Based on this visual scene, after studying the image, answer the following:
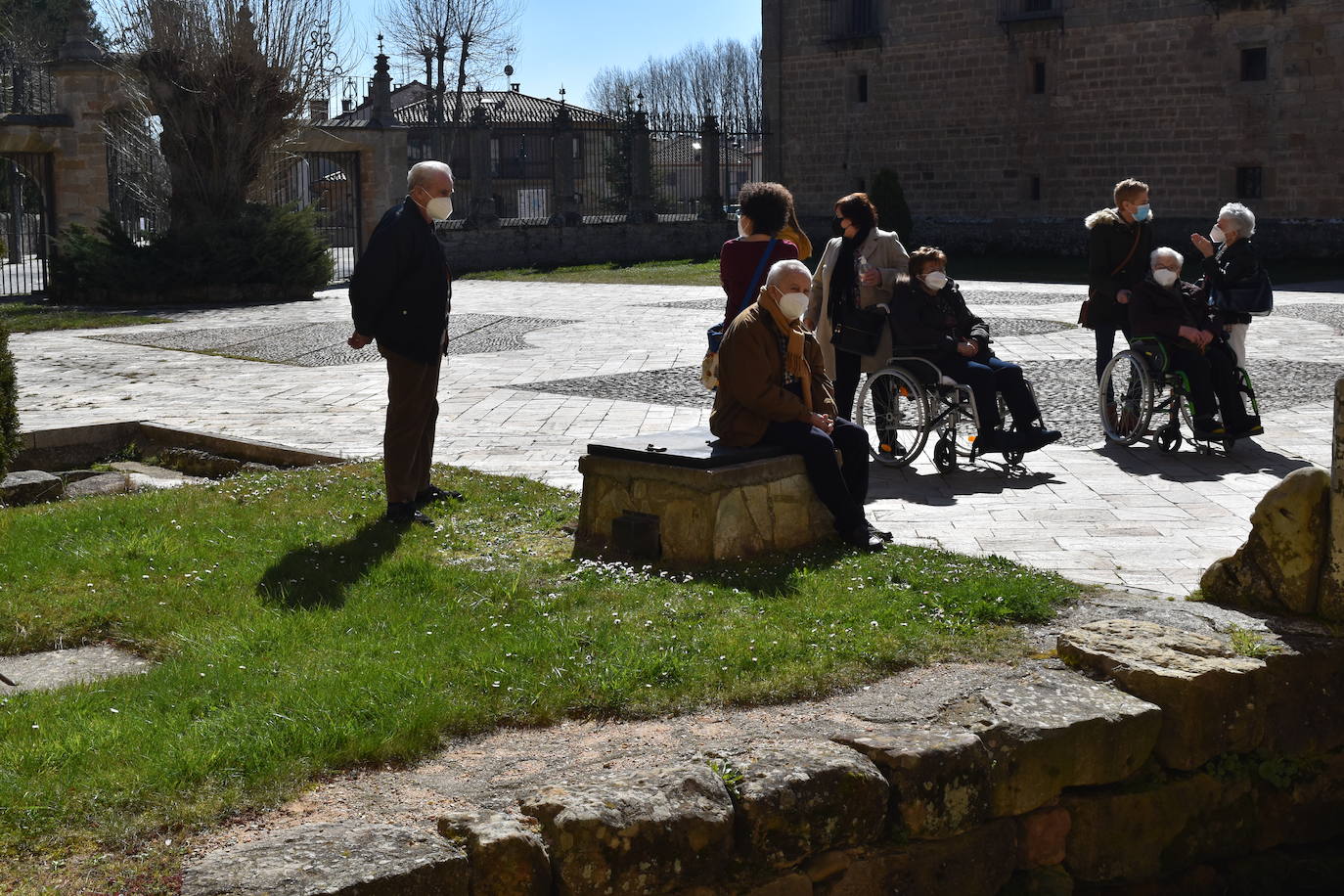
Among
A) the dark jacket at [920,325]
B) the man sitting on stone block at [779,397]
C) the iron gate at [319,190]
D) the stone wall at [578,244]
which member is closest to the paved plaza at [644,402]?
the man sitting on stone block at [779,397]

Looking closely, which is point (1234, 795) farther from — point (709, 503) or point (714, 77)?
point (714, 77)

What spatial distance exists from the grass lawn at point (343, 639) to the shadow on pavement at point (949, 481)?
1586 mm

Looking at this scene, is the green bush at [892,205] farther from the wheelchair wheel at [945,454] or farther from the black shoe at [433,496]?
the black shoe at [433,496]

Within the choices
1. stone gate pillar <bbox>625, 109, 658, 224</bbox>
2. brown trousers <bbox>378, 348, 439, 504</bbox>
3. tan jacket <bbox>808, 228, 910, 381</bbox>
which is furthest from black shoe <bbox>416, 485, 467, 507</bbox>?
stone gate pillar <bbox>625, 109, 658, 224</bbox>

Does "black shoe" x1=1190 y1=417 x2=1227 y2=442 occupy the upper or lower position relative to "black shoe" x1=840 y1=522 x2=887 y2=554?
upper

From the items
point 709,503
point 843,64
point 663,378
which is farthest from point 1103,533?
point 843,64

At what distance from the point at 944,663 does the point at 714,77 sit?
82.3m

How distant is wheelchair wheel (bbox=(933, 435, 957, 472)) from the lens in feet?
28.8

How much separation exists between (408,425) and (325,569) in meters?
1.39

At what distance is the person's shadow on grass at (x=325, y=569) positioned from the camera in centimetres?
590

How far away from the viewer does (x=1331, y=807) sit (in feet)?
17.1

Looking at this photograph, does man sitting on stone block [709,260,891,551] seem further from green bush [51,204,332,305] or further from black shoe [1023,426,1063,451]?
green bush [51,204,332,305]

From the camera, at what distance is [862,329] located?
904 centimetres

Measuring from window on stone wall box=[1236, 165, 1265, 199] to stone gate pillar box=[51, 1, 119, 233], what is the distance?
21.4 m
